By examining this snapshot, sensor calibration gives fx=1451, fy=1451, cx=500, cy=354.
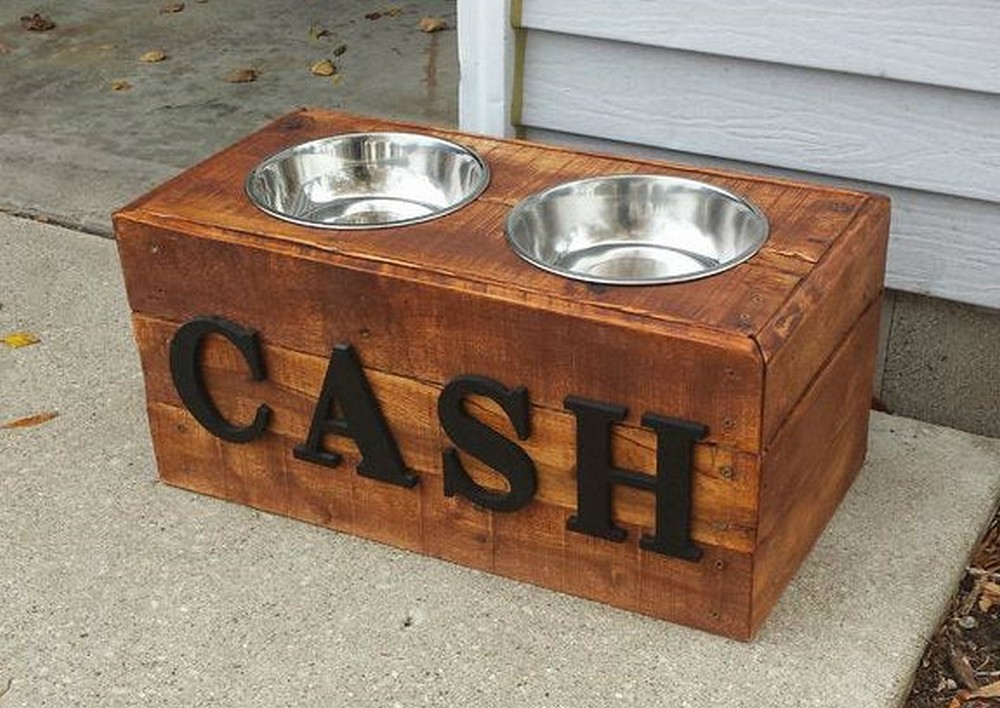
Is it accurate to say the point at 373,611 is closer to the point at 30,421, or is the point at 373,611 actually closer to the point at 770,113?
the point at 30,421

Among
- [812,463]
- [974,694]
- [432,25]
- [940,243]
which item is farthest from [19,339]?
[432,25]

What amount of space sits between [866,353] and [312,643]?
3.24ft

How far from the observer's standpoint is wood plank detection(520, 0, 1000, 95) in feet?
7.72

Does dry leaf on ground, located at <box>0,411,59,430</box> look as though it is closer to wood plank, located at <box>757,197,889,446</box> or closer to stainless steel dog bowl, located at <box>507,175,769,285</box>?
stainless steel dog bowl, located at <box>507,175,769,285</box>

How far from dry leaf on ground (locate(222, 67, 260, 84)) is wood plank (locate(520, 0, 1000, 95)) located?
Answer: 1980mm

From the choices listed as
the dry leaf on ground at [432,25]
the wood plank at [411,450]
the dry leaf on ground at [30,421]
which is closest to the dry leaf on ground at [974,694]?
the wood plank at [411,450]

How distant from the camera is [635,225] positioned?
236 cm

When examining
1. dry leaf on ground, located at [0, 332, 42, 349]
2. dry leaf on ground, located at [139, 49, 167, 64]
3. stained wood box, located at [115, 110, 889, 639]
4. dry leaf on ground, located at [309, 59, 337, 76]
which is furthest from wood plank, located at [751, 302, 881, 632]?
dry leaf on ground, located at [139, 49, 167, 64]

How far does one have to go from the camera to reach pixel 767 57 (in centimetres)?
253

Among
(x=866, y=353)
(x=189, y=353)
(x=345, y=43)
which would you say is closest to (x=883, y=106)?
(x=866, y=353)

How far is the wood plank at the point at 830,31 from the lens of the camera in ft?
7.72

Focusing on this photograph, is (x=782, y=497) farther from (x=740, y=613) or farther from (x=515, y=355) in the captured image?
(x=515, y=355)

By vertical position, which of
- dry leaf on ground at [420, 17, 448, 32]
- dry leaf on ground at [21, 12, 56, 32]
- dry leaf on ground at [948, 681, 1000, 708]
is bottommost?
dry leaf on ground at [948, 681, 1000, 708]

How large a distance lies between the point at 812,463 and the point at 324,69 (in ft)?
8.98
